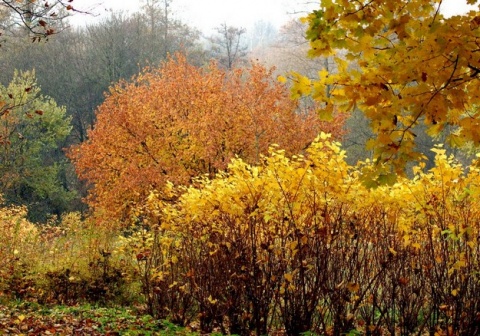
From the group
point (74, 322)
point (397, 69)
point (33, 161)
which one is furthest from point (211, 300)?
point (33, 161)

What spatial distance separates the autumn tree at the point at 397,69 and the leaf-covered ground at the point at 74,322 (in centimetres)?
386

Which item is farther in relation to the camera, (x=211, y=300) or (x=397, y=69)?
(x=211, y=300)

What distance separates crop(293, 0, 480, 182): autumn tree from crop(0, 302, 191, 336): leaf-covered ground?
386 cm

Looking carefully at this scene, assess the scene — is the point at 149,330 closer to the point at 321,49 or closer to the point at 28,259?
the point at 28,259

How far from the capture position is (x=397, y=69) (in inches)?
102

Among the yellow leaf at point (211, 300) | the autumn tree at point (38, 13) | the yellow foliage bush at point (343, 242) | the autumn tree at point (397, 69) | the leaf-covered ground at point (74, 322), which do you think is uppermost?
the autumn tree at point (38, 13)

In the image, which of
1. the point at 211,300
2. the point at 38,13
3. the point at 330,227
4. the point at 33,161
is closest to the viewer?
the point at 38,13

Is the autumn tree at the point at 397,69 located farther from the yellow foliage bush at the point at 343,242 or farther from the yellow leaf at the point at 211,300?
the yellow leaf at the point at 211,300

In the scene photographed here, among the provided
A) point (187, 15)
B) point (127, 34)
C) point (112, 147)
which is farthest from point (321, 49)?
point (187, 15)

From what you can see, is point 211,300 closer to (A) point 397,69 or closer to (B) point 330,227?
(B) point 330,227

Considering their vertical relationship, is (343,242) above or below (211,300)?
above

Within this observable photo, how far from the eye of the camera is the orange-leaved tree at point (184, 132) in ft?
50.5

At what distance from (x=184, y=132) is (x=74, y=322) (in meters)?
10.7

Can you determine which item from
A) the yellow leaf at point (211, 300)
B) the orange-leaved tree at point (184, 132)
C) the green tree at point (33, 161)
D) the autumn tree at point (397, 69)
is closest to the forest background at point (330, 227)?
the autumn tree at point (397, 69)
